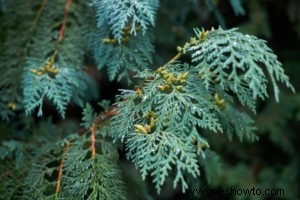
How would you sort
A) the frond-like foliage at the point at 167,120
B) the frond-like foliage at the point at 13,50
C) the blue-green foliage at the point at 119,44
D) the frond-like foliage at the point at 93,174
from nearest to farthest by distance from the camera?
the frond-like foliage at the point at 167,120, the frond-like foliage at the point at 93,174, the blue-green foliage at the point at 119,44, the frond-like foliage at the point at 13,50

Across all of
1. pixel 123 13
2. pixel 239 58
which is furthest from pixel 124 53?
pixel 239 58

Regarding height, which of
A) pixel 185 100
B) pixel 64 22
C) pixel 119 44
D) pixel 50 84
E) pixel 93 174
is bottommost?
pixel 93 174

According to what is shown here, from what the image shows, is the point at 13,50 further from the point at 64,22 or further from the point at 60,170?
the point at 60,170

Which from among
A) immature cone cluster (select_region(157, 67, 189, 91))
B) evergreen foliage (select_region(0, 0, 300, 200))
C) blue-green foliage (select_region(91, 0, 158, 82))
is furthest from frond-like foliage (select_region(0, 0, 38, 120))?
immature cone cluster (select_region(157, 67, 189, 91))

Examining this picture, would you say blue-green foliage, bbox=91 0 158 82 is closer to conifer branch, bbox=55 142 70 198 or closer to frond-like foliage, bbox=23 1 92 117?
frond-like foliage, bbox=23 1 92 117

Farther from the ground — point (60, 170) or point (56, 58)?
point (56, 58)

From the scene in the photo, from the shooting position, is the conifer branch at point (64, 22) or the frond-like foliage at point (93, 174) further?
the conifer branch at point (64, 22)

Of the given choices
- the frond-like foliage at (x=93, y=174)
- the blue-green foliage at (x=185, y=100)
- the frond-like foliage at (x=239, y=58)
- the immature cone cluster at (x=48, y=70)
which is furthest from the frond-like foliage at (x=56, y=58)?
the frond-like foliage at (x=239, y=58)

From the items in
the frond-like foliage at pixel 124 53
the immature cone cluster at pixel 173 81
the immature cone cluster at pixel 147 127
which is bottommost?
the immature cone cluster at pixel 147 127

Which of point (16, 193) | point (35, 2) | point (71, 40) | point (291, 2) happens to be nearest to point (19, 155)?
point (16, 193)

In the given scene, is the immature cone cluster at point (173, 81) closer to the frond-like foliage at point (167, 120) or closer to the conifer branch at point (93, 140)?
the frond-like foliage at point (167, 120)
